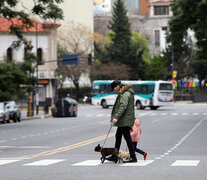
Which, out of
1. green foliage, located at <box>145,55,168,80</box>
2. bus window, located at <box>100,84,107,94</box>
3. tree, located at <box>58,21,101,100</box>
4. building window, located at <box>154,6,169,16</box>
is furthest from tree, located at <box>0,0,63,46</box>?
building window, located at <box>154,6,169,16</box>

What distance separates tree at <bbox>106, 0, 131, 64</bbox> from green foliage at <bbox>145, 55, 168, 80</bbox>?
19.8 ft

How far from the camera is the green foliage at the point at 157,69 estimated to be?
105250mm

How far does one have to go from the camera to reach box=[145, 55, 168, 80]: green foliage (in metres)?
105

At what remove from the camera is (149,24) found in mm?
138750

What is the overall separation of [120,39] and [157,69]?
800 cm

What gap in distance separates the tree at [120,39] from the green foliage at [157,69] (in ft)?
19.8

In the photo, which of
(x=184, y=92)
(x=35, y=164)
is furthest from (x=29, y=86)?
(x=184, y=92)

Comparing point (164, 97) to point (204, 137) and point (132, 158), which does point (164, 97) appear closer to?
point (204, 137)

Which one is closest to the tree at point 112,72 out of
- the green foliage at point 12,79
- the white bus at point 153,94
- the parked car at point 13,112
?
the white bus at point 153,94

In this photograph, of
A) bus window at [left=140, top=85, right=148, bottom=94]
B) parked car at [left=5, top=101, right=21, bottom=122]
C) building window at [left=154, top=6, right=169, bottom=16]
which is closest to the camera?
parked car at [left=5, top=101, right=21, bottom=122]

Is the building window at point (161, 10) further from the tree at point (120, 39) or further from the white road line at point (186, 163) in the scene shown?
the white road line at point (186, 163)

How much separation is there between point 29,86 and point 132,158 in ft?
114

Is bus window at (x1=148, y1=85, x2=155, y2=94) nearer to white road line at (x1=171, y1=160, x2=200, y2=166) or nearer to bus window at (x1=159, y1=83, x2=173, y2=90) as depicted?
bus window at (x1=159, y1=83, x2=173, y2=90)

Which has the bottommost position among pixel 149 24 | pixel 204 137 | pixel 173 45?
pixel 204 137
